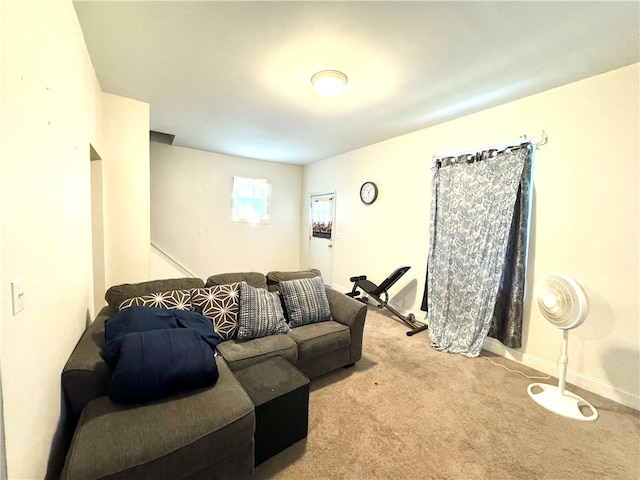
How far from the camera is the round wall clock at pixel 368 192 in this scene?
4035mm

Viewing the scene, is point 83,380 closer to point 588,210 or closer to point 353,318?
point 353,318

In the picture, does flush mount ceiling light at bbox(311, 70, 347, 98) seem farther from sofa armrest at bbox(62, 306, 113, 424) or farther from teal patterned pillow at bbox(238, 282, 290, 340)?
sofa armrest at bbox(62, 306, 113, 424)

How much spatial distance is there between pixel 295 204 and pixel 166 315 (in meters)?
4.37

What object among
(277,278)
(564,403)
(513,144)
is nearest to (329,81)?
(277,278)

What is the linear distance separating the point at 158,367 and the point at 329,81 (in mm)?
2187

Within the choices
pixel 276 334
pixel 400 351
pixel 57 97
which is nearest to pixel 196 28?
pixel 57 97

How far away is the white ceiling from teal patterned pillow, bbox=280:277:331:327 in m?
1.78

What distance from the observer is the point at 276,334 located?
6.90 feet

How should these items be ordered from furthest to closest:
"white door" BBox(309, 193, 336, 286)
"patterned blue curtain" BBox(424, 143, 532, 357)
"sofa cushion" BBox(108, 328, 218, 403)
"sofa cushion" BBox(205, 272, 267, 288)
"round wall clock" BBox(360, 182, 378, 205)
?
1. "white door" BBox(309, 193, 336, 286)
2. "round wall clock" BBox(360, 182, 378, 205)
3. "patterned blue curtain" BBox(424, 143, 532, 357)
4. "sofa cushion" BBox(205, 272, 267, 288)
5. "sofa cushion" BBox(108, 328, 218, 403)

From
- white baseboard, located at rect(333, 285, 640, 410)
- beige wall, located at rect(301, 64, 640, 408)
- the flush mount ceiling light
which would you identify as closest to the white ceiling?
the flush mount ceiling light

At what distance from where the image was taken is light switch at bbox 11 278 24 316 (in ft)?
2.79

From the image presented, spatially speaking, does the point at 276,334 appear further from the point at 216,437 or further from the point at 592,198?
the point at 592,198

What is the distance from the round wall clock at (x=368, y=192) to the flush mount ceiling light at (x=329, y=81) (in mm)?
2035

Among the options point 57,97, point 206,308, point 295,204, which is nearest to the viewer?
point 57,97
